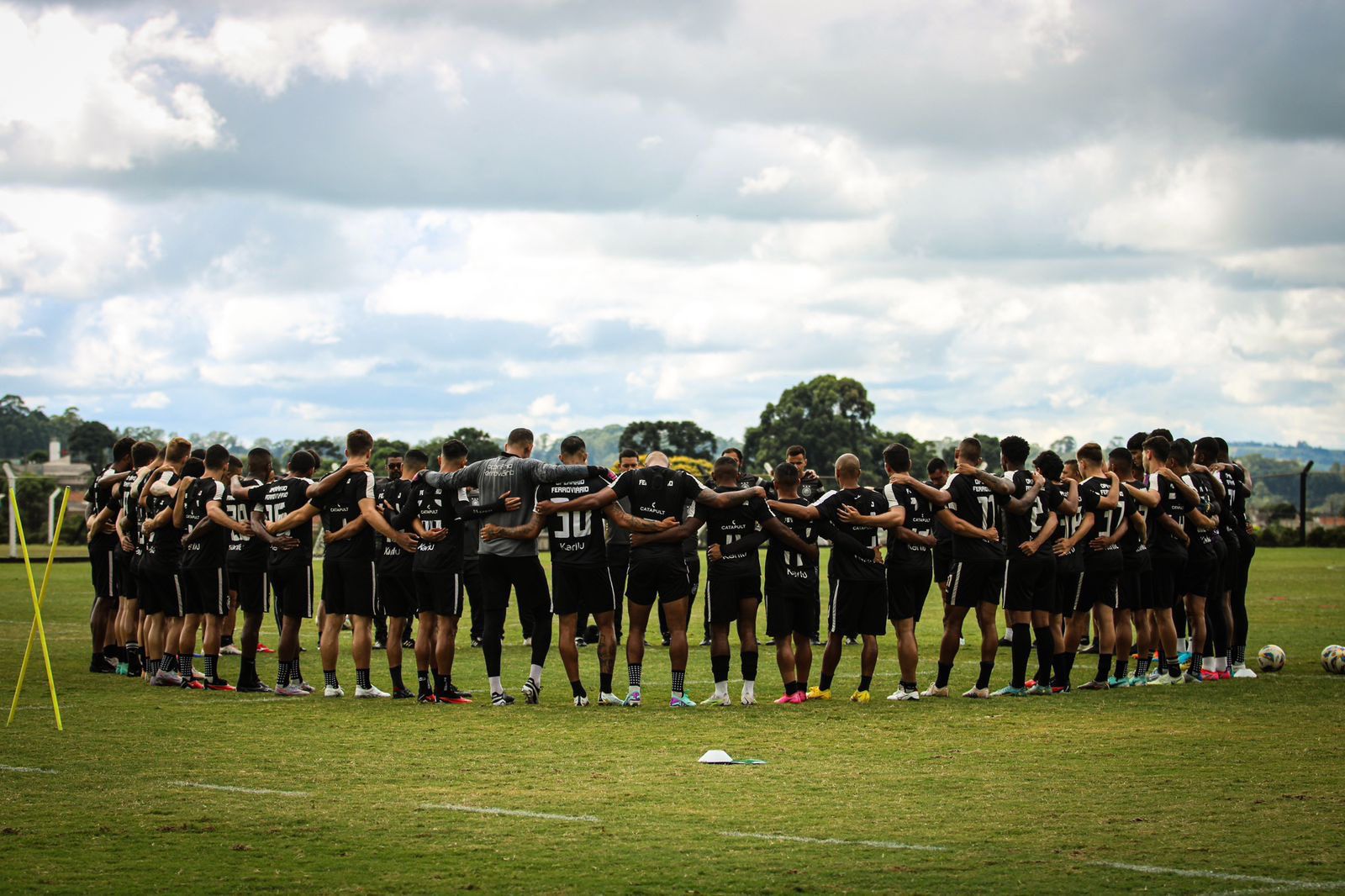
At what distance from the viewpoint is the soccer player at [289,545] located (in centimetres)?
1377

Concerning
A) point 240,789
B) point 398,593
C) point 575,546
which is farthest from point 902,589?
point 240,789

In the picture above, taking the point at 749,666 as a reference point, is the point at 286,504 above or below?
above

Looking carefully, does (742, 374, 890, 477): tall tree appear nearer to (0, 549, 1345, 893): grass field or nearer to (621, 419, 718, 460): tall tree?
(621, 419, 718, 460): tall tree

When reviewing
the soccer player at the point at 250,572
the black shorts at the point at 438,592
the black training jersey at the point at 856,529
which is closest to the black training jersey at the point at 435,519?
the black shorts at the point at 438,592

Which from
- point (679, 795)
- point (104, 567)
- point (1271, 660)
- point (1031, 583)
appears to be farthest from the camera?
point (104, 567)

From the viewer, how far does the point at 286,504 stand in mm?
14062

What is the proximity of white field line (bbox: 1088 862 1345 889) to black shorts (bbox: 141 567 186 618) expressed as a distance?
1050cm

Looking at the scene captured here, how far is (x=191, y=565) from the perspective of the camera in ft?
47.1

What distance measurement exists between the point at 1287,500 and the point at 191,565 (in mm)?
72546

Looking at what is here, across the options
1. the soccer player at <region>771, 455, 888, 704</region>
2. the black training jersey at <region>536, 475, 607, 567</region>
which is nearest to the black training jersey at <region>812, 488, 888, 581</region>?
the soccer player at <region>771, 455, 888, 704</region>

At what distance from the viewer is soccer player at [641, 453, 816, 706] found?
12977 millimetres

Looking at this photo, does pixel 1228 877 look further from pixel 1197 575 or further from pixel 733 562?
pixel 1197 575

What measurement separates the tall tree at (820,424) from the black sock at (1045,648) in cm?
9240

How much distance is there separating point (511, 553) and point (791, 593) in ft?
8.51
